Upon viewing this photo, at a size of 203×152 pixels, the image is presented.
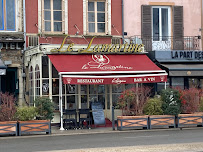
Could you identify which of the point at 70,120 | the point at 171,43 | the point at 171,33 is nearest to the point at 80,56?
the point at 70,120

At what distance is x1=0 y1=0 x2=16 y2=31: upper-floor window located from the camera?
21453mm

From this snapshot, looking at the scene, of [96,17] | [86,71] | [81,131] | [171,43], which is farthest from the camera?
[171,43]

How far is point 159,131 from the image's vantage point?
18.3m

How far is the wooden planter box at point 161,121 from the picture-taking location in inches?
750

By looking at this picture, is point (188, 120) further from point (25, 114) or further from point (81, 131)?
point (25, 114)

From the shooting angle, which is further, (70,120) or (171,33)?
(171,33)

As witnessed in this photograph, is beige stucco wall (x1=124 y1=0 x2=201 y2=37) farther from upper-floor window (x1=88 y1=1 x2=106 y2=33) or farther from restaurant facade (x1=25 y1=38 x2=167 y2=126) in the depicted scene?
restaurant facade (x1=25 y1=38 x2=167 y2=126)

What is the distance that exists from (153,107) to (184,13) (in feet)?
24.2

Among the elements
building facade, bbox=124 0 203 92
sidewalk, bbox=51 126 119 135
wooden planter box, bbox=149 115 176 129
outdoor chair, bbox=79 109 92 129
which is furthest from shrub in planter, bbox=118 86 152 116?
building facade, bbox=124 0 203 92

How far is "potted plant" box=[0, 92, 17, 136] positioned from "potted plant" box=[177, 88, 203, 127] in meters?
6.85

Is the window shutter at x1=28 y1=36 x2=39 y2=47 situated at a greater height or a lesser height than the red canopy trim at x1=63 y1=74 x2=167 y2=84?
greater

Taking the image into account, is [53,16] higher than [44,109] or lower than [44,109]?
higher

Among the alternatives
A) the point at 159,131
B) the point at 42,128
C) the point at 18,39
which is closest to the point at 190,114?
the point at 159,131

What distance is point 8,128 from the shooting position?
17328 mm
